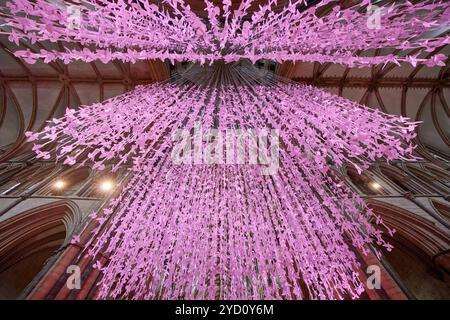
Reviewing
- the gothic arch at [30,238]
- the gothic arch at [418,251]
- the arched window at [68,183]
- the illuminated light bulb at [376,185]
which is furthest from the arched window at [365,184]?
the arched window at [68,183]

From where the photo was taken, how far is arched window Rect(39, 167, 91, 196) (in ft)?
25.8

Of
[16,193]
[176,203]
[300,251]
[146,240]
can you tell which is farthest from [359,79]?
[16,193]

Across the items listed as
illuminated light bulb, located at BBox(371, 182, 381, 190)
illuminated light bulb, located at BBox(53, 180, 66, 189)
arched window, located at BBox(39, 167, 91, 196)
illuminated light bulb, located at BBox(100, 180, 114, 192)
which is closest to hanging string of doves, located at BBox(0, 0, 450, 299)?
illuminated light bulb, located at BBox(100, 180, 114, 192)

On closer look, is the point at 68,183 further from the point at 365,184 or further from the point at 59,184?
the point at 365,184

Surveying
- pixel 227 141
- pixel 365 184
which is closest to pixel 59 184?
pixel 227 141

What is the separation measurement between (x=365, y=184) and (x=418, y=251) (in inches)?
109

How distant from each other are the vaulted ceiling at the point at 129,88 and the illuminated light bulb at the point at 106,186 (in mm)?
4283

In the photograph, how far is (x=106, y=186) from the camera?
820 centimetres

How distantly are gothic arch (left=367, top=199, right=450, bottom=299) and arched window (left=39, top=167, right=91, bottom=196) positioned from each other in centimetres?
1060

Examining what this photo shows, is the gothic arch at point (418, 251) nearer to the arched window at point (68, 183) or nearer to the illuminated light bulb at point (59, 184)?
the arched window at point (68, 183)

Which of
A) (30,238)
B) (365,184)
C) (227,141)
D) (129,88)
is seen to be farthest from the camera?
(129,88)

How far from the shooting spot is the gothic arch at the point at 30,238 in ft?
21.7
